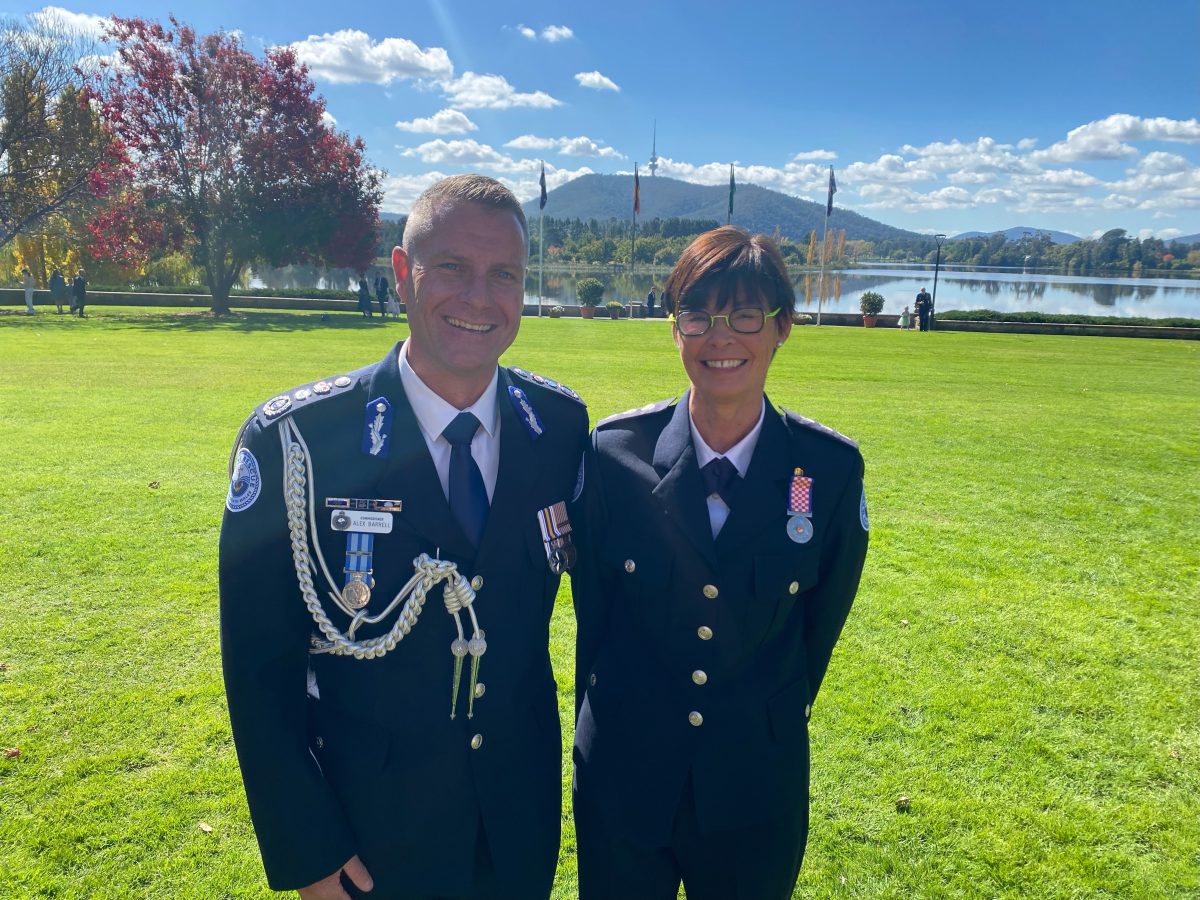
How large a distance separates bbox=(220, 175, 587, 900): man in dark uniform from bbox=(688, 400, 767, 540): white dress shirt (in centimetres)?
52

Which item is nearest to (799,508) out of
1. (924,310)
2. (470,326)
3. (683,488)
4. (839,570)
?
(839,570)

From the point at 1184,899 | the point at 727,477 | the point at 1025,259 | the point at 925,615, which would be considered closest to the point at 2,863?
the point at 727,477

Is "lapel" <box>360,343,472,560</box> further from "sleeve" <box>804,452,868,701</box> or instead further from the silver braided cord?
"sleeve" <box>804,452,868,701</box>

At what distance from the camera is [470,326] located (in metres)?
1.97

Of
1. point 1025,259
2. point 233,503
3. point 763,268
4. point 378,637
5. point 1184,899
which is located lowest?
point 1184,899

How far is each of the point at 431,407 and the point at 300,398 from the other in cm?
37

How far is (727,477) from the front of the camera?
86.9 inches

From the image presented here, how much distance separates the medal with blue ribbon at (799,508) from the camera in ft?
7.11

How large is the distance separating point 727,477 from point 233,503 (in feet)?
4.49

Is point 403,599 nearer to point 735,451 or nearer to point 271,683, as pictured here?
point 271,683

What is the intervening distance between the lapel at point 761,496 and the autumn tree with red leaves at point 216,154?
35387 mm

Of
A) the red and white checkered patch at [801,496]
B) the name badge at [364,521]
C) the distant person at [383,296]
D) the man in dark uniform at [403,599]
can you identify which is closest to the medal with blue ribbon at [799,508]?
the red and white checkered patch at [801,496]

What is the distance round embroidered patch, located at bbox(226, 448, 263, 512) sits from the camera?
1.85 m

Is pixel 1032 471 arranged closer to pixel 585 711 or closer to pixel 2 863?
pixel 585 711
